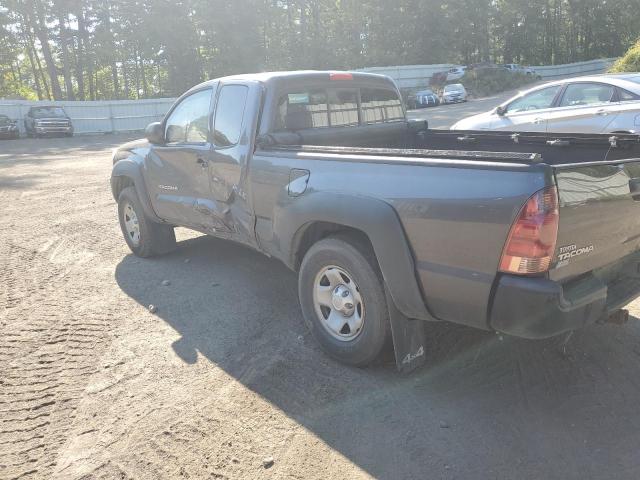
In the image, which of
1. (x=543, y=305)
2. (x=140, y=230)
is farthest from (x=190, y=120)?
(x=543, y=305)

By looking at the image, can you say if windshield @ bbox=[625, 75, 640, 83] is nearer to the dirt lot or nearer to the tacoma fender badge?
the dirt lot

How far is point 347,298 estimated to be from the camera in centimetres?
368

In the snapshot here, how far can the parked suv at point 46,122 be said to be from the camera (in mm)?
29922

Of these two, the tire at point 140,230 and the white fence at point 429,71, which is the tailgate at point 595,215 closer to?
the tire at point 140,230

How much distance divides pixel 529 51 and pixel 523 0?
581cm

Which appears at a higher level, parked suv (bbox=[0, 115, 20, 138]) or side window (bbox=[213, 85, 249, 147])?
side window (bbox=[213, 85, 249, 147])

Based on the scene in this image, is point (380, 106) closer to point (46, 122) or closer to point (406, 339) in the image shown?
point (406, 339)

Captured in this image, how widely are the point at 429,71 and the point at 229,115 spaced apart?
49201 mm

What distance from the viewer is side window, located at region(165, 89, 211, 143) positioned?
16.9 feet

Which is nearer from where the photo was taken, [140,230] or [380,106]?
[380,106]

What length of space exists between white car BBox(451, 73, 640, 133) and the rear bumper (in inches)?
211

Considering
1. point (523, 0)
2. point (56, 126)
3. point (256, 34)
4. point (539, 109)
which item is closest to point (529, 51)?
point (523, 0)

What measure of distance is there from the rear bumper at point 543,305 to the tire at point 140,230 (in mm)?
4362

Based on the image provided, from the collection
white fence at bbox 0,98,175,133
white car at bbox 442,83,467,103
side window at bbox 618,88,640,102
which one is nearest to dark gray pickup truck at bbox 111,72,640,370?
side window at bbox 618,88,640,102
